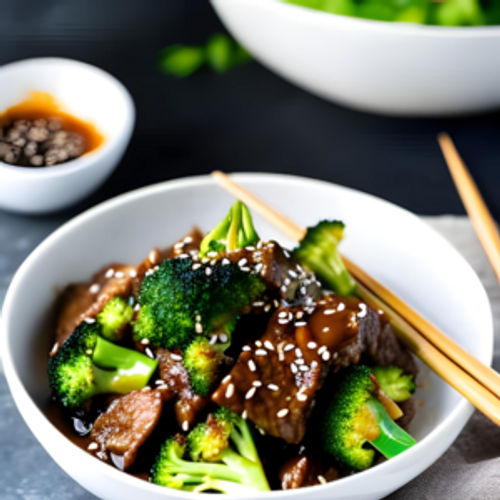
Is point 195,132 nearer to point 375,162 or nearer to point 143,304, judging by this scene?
point 375,162

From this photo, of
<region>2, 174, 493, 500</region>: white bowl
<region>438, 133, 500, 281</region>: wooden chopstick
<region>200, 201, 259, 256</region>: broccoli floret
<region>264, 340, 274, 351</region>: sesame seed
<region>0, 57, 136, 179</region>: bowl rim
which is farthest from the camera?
<region>0, 57, 136, 179</region>: bowl rim

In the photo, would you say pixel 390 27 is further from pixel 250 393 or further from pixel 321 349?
pixel 250 393

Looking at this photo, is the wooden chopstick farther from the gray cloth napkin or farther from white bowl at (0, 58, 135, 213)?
white bowl at (0, 58, 135, 213)

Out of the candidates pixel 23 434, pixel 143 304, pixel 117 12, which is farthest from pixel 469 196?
pixel 117 12

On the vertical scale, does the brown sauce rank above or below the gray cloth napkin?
below

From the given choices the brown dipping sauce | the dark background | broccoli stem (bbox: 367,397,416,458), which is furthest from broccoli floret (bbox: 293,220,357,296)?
the brown dipping sauce

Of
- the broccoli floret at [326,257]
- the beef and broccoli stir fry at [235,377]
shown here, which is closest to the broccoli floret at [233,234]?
the beef and broccoli stir fry at [235,377]
